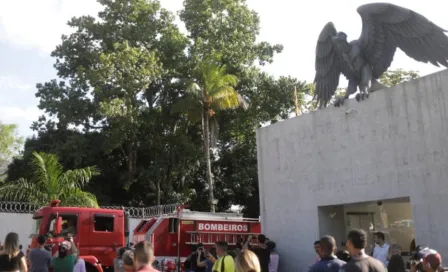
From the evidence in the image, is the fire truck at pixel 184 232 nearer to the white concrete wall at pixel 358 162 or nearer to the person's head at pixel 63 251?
the white concrete wall at pixel 358 162

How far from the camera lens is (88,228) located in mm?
13383

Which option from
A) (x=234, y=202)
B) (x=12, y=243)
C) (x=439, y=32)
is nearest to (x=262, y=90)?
(x=234, y=202)

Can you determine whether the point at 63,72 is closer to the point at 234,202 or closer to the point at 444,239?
the point at 234,202

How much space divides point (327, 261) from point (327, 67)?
986 centimetres

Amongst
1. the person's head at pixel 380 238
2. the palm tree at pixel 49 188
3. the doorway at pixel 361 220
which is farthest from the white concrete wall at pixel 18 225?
the person's head at pixel 380 238

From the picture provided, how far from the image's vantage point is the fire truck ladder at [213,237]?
50.3 ft

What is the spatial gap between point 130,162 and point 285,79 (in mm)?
9700

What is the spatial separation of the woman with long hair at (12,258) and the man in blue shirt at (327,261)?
3.34m

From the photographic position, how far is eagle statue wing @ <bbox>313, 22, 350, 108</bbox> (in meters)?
14.0

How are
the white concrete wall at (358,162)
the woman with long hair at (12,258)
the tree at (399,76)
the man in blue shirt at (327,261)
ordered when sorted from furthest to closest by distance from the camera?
the tree at (399,76), the white concrete wall at (358,162), the woman with long hair at (12,258), the man in blue shirt at (327,261)

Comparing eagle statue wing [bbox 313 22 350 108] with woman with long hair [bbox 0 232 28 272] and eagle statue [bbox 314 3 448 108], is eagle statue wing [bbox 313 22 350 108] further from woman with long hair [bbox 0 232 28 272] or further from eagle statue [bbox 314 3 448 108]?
woman with long hair [bbox 0 232 28 272]

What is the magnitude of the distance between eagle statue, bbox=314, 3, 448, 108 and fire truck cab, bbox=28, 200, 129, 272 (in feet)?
22.4

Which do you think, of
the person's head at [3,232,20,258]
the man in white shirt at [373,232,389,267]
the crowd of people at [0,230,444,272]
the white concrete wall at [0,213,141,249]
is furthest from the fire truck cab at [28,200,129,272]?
the man in white shirt at [373,232,389,267]

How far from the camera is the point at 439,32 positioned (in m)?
11.6
